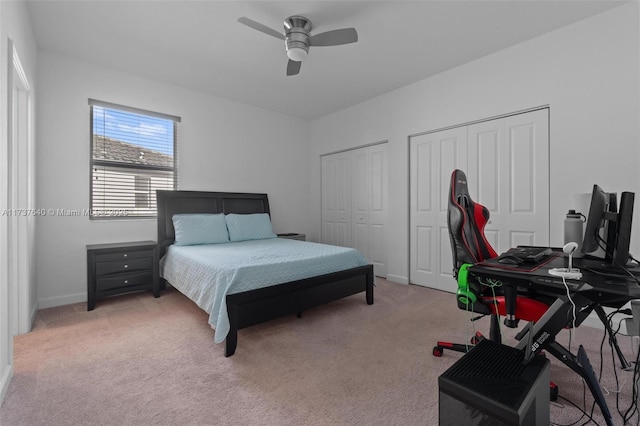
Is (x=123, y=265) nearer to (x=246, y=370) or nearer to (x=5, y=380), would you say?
(x=5, y=380)

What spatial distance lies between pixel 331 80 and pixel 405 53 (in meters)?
1.02

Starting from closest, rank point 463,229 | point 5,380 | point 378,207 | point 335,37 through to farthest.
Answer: point 5,380, point 463,229, point 335,37, point 378,207

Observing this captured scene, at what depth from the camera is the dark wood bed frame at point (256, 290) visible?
2.28m

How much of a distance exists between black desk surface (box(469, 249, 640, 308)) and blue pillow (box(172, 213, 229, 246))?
3167 mm

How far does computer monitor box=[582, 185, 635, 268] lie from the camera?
1.42m

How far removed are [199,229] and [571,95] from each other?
419cm

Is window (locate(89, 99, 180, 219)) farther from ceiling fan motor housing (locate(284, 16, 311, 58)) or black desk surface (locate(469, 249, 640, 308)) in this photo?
black desk surface (locate(469, 249, 640, 308))

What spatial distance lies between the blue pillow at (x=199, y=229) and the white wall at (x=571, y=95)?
3.01 m

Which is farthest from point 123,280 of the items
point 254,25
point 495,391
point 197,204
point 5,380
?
point 495,391

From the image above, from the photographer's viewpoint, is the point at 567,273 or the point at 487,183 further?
the point at 487,183

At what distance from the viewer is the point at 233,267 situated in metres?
2.33

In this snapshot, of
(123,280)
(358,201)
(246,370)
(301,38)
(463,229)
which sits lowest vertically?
(246,370)

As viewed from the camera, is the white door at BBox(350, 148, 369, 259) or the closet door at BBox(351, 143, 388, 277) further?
the white door at BBox(350, 148, 369, 259)

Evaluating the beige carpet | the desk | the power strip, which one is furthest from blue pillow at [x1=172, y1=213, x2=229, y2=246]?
the power strip
